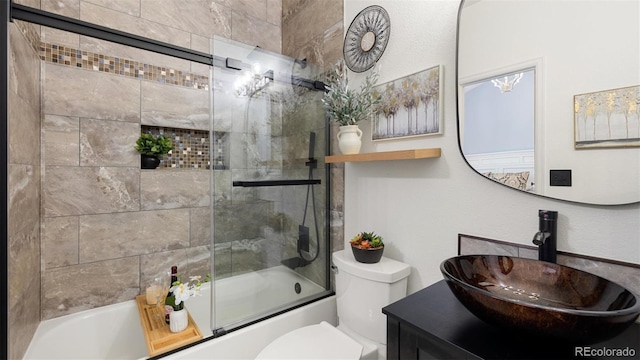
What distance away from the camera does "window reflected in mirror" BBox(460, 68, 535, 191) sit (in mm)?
1063

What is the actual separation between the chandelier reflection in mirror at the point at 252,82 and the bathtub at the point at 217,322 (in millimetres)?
1075

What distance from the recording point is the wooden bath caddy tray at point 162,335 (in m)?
1.37

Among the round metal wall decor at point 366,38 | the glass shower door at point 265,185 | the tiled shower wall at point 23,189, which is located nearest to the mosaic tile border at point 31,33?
the tiled shower wall at point 23,189

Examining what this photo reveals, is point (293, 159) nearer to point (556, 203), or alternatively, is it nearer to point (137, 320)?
point (556, 203)

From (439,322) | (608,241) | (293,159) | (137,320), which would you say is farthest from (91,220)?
(608,241)

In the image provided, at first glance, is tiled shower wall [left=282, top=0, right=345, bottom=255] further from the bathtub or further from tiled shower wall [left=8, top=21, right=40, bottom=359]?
tiled shower wall [left=8, top=21, right=40, bottom=359]

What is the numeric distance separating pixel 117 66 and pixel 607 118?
2.64 m

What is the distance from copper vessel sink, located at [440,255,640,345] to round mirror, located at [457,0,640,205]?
0.29m

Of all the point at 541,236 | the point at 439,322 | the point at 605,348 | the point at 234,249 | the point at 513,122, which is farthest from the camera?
the point at 234,249

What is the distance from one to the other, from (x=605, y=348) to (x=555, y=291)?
0.20 m

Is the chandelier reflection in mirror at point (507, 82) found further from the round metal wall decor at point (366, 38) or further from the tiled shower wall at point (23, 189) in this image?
the tiled shower wall at point (23, 189)

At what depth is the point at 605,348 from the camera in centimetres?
73

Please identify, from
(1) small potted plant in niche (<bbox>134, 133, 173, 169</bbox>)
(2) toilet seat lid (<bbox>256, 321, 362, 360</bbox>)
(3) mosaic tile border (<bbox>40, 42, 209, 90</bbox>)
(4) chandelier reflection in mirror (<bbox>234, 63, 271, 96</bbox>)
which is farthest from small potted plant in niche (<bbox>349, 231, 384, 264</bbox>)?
(3) mosaic tile border (<bbox>40, 42, 209, 90</bbox>)

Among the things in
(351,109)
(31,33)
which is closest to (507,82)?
(351,109)
